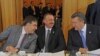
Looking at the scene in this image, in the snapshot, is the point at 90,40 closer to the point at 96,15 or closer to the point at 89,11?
the point at 96,15

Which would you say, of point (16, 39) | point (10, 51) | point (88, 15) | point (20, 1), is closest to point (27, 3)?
point (20, 1)

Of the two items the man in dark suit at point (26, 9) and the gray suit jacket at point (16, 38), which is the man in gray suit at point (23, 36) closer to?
the gray suit jacket at point (16, 38)

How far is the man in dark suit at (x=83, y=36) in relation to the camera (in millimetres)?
3545

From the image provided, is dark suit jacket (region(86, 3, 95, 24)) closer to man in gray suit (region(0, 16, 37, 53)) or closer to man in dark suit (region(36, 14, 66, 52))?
man in dark suit (region(36, 14, 66, 52))

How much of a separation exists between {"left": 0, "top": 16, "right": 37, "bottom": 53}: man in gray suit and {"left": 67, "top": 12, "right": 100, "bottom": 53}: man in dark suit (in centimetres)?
53

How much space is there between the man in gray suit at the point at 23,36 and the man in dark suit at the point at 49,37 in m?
0.14

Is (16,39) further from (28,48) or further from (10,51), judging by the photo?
(10,51)

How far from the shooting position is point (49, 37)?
12.2 ft

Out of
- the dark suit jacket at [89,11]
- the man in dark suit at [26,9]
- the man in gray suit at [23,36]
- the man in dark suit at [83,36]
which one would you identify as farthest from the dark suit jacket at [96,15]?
the man in dark suit at [26,9]

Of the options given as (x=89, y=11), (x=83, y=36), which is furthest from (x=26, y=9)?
(x=83, y=36)

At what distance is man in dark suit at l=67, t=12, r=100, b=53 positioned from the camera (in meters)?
3.55

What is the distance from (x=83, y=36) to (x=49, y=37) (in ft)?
1.60

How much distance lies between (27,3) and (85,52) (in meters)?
2.44

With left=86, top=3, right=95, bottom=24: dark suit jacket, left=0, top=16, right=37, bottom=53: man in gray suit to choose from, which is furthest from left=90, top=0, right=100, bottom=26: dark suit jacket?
left=0, top=16, right=37, bottom=53: man in gray suit
